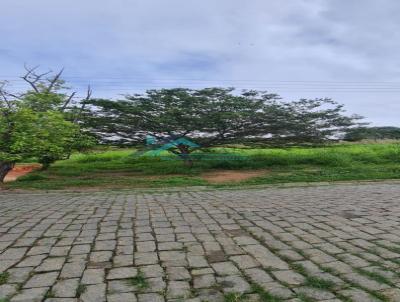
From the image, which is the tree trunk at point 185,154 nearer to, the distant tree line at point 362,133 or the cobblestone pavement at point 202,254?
the distant tree line at point 362,133

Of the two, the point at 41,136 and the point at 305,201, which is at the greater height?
the point at 41,136

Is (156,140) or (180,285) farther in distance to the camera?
(156,140)

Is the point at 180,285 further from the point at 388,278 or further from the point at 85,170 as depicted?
the point at 85,170

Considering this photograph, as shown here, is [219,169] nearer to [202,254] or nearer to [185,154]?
[185,154]

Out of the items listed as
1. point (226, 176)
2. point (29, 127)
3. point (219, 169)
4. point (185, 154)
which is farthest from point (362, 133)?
point (29, 127)

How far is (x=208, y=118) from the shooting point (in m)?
17.1

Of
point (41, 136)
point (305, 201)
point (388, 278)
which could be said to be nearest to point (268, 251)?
point (388, 278)

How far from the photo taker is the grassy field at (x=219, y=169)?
13.2 metres

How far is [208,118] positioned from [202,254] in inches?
526

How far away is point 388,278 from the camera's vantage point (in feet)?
10.6

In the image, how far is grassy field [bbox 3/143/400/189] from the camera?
13172 millimetres

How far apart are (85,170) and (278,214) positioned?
560 inches

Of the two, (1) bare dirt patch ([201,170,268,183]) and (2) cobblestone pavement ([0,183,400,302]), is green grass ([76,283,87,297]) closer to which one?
(2) cobblestone pavement ([0,183,400,302])

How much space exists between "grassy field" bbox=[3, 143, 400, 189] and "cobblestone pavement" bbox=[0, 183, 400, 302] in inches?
260
